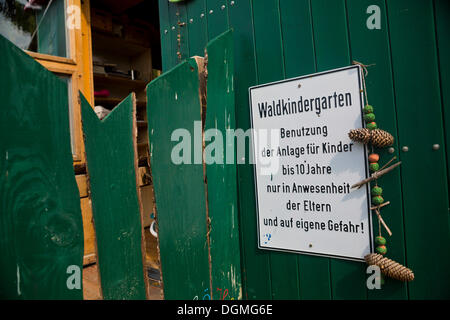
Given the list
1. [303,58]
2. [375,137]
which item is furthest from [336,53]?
[375,137]

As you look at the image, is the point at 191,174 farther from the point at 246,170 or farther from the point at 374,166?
the point at 374,166

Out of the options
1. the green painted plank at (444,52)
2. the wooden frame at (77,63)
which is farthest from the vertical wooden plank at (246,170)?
the wooden frame at (77,63)

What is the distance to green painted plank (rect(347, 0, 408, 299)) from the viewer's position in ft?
3.31

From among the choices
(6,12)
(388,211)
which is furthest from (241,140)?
(6,12)

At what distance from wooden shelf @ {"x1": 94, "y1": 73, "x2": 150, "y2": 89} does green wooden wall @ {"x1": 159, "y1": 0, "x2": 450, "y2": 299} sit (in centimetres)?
299

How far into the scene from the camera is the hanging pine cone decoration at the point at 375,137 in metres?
0.98

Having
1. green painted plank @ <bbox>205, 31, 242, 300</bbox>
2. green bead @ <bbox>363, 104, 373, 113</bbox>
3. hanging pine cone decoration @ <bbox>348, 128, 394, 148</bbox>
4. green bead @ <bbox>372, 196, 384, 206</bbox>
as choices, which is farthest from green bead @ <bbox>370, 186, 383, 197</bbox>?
green painted plank @ <bbox>205, 31, 242, 300</bbox>

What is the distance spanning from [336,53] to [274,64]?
0.27m

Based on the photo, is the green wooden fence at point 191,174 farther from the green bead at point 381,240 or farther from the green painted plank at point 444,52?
the green painted plank at point 444,52

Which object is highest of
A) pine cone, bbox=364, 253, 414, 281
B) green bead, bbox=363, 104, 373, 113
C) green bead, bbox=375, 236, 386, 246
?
green bead, bbox=363, 104, 373, 113

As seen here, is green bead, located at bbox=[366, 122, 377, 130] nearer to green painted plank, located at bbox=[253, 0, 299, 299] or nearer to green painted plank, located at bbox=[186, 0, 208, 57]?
green painted plank, located at bbox=[253, 0, 299, 299]

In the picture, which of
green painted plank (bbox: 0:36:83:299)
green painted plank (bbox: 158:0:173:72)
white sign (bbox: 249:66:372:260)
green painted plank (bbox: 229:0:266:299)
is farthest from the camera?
green painted plank (bbox: 158:0:173:72)

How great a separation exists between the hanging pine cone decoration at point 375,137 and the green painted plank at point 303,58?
13.2 inches

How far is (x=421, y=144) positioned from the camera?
0.97m
